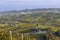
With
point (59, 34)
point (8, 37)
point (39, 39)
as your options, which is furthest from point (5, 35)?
point (59, 34)

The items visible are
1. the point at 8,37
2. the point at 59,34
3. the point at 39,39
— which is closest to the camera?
the point at 8,37

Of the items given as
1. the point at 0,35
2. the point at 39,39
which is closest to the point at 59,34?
the point at 39,39

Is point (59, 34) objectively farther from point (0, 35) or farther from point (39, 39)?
point (0, 35)

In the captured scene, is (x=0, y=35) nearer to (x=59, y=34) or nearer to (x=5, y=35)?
(x=5, y=35)

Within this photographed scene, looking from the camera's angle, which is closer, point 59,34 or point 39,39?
point 39,39

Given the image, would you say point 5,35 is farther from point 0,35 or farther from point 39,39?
point 39,39

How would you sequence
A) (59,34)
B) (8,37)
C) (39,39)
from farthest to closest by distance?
(59,34) → (39,39) → (8,37)

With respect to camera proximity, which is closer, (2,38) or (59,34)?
(2,38)

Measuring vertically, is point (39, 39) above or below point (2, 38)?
below
